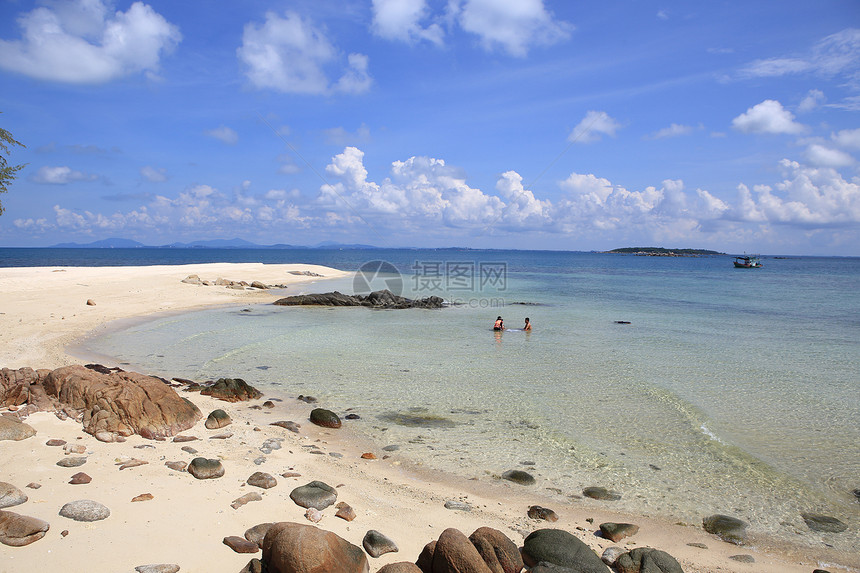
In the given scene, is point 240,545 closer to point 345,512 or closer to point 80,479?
point 345,512

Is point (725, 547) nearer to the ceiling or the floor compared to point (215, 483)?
nearer to the floor

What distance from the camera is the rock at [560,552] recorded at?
509 cm

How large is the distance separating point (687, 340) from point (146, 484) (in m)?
20.9

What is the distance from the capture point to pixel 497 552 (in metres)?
5.08

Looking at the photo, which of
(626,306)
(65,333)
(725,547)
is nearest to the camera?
(725,547)

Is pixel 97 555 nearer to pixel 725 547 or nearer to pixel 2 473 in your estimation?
pixel 2 473

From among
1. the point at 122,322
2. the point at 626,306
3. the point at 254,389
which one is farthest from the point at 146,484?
the point at 626,306

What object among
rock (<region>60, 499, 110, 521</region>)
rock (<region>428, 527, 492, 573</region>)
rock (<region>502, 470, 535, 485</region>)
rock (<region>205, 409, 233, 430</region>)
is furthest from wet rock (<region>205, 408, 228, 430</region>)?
rock (<region>428, 527, 492, 573</region>)

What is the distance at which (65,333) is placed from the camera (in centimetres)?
1800

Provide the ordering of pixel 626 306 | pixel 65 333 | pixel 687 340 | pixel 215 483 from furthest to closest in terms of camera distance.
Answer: pixel 626 306 < pixel 687 340 < pixel 65 333 < pixel 215 483

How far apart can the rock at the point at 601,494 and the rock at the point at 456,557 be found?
2.95 metres

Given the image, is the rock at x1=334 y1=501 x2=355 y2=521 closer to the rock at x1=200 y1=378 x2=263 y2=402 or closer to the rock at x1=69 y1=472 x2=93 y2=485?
the rock at x1=69 y1=472 x2=93 y2=485

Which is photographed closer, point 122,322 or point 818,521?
point 818,521

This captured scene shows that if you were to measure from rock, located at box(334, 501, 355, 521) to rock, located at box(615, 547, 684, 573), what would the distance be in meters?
3.09
